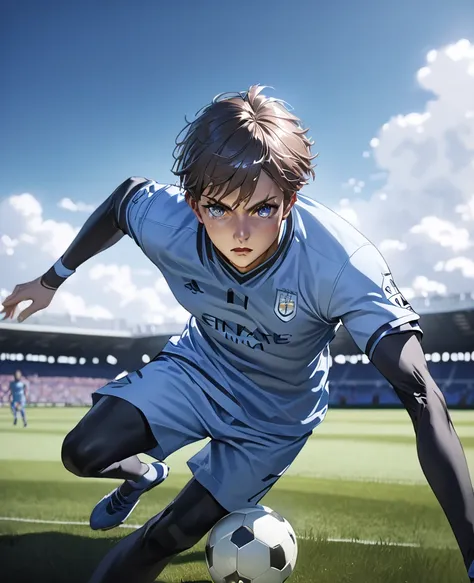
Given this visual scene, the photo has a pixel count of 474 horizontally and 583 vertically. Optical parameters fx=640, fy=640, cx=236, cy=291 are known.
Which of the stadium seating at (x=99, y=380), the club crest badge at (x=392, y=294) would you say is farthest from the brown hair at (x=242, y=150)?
the stadium seating at (x=99, y=380)

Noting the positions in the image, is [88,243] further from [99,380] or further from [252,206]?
[99,380]

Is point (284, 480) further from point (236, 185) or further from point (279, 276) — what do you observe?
point (236, 185)

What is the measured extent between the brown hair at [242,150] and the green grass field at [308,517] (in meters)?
1.28

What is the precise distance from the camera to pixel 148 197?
165cm

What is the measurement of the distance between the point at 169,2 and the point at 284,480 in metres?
2.08

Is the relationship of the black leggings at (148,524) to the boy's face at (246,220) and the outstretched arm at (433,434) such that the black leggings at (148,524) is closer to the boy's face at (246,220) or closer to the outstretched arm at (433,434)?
the boy's face at (246,220)

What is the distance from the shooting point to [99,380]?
3973 millimetres

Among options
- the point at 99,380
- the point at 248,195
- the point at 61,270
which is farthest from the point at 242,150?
the point at 99,380

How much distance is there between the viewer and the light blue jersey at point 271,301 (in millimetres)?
1316

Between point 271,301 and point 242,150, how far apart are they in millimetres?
345

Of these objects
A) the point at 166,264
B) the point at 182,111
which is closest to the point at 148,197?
the point at 166,264

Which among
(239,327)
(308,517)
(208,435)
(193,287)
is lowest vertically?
(308,517)

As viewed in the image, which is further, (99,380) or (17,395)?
(17,395)

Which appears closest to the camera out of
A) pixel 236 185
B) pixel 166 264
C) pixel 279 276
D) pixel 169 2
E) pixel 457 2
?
pixel 236 185
